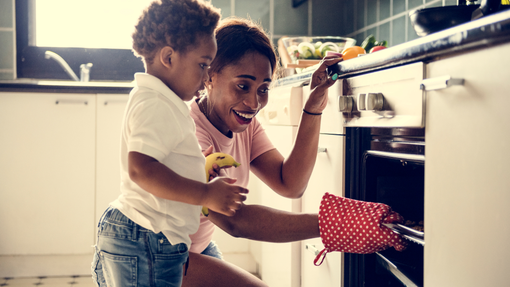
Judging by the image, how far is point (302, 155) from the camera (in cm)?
120

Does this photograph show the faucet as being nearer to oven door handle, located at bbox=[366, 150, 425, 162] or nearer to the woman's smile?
the woman's smile

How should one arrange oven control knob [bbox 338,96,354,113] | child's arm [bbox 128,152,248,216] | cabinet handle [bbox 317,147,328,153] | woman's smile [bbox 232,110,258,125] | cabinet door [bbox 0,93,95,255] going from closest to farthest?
1. child's arm [bbox 128,152,248,216]
2. oven control knob [bbox 338,96,354,113]
3. woman's smile [bbox 232,110,258,125]
4. cabinet handle [bbox 317,147,328,153]
5. cabinet door [bbox 0,93,95,255]

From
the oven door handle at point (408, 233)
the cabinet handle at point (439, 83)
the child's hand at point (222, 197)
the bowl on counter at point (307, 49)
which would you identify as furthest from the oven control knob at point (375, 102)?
the bowl on counter at point (307, 49)

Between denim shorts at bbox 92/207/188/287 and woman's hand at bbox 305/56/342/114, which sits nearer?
denim shorts at bbox 92/207/188/287

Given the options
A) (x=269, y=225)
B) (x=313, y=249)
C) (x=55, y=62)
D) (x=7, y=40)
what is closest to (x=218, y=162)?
(x=269, y=225)

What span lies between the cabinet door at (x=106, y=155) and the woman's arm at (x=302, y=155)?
1249 mm

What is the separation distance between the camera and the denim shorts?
0.80 m

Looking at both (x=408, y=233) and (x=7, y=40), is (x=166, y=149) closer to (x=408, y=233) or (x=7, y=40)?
(x=408, y=233)

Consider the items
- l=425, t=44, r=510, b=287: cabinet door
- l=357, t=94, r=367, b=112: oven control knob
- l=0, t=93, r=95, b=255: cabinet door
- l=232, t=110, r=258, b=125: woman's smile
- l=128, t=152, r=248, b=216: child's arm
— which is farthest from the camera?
l=0, t=93, r=95, b=255: cabinet door

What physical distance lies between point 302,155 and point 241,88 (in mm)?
261

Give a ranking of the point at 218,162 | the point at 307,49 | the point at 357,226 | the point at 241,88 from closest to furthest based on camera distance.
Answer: the point at 357,226, the point at 218,162, the point at 241,88, the point at 307,49

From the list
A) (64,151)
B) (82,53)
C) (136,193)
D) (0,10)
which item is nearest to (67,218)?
(64,151)

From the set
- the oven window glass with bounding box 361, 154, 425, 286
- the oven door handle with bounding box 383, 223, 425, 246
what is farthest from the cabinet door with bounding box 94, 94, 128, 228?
the oven door handle with bounding box 383, 223, 425, 246

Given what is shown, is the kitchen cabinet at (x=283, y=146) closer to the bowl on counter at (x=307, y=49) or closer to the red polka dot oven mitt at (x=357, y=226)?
the bowl on counter at (x=307, y=49)
